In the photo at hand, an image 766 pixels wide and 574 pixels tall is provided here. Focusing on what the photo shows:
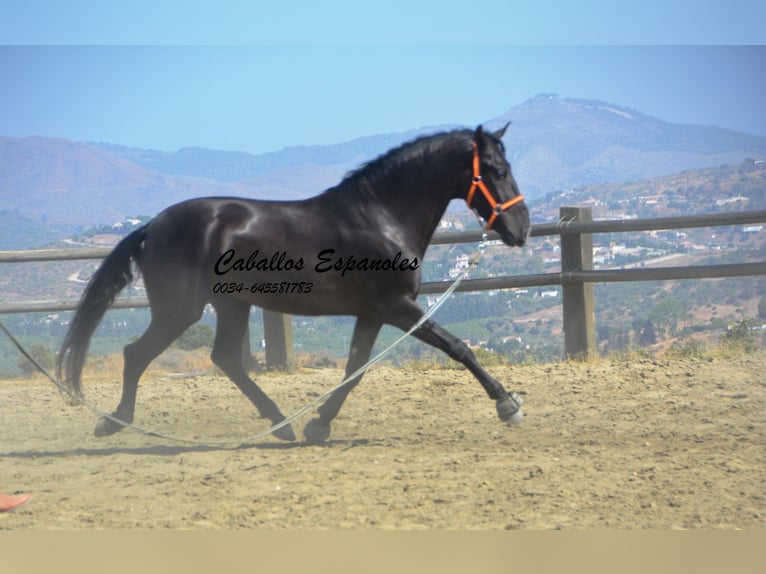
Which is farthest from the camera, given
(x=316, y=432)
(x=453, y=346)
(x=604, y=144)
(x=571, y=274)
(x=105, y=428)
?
(x=604, y=144)

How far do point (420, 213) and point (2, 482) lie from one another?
2.93 meters

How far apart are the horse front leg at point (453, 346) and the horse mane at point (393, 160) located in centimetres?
86

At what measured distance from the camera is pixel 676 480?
12.9 ft

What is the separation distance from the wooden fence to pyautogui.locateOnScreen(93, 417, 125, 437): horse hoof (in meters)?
1.97

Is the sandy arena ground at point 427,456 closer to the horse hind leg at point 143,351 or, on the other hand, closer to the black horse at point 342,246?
the horse hind leg at point 143,351

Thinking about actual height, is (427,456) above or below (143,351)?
below

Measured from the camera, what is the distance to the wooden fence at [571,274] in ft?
22.6

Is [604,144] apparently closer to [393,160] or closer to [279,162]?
[279,162]

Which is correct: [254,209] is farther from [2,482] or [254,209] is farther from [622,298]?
[622,298]

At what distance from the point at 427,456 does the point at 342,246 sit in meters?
1.39

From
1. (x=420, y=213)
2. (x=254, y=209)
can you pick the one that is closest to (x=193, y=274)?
(x=254, y=209)

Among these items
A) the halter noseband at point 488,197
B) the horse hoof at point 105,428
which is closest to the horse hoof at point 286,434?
the horse hoof at point 105,428

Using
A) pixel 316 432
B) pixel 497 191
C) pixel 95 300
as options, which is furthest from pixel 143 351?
pixel 497 191

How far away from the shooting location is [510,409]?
486 centimetres
